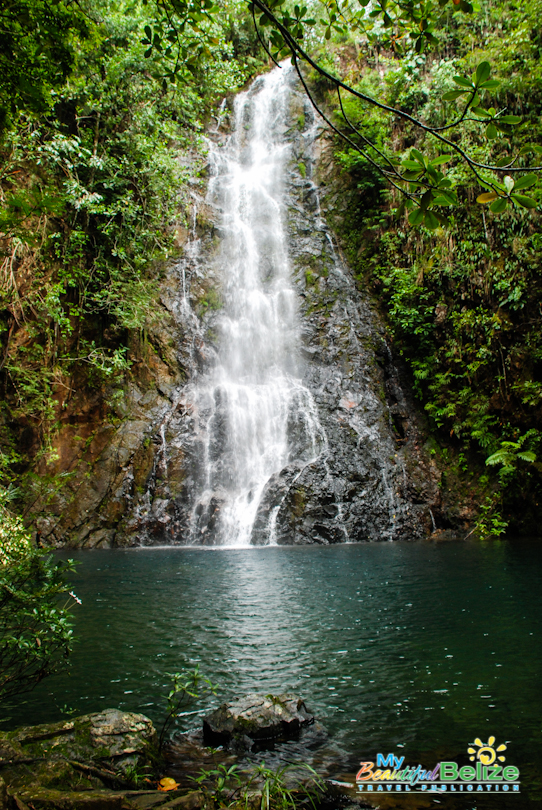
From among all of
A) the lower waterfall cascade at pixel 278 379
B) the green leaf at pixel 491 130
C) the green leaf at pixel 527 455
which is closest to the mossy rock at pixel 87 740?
the green leaf at pixel 491 130

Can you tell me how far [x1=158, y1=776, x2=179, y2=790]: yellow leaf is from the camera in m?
2.56

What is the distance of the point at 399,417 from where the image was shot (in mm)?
15539

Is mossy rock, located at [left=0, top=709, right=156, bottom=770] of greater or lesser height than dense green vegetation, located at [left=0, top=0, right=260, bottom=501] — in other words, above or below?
below

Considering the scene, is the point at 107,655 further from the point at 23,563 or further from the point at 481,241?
the point at 481,241

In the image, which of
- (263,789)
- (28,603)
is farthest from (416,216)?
(28,603)

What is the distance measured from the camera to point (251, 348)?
57.1ft

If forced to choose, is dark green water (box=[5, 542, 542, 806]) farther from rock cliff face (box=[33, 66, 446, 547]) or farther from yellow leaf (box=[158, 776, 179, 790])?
rock cliff face (box=[33, 66, 446, 547])

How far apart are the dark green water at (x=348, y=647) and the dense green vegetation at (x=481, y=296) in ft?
15.4

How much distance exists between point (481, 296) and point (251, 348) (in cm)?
770

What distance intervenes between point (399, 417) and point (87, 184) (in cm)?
1160

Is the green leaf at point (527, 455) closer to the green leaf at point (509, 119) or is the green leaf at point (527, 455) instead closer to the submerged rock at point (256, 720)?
the submerged rock at point (256, 720)

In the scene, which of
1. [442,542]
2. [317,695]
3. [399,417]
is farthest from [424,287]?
[317,695]

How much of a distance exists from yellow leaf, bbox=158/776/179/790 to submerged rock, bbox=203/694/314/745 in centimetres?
59

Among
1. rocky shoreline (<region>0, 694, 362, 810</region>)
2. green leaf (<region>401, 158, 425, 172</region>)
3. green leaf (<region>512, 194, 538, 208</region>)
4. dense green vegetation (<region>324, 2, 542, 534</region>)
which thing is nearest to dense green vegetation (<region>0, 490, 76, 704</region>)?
rocky shoreline (<region>0, 694, 362, 810</region>)
